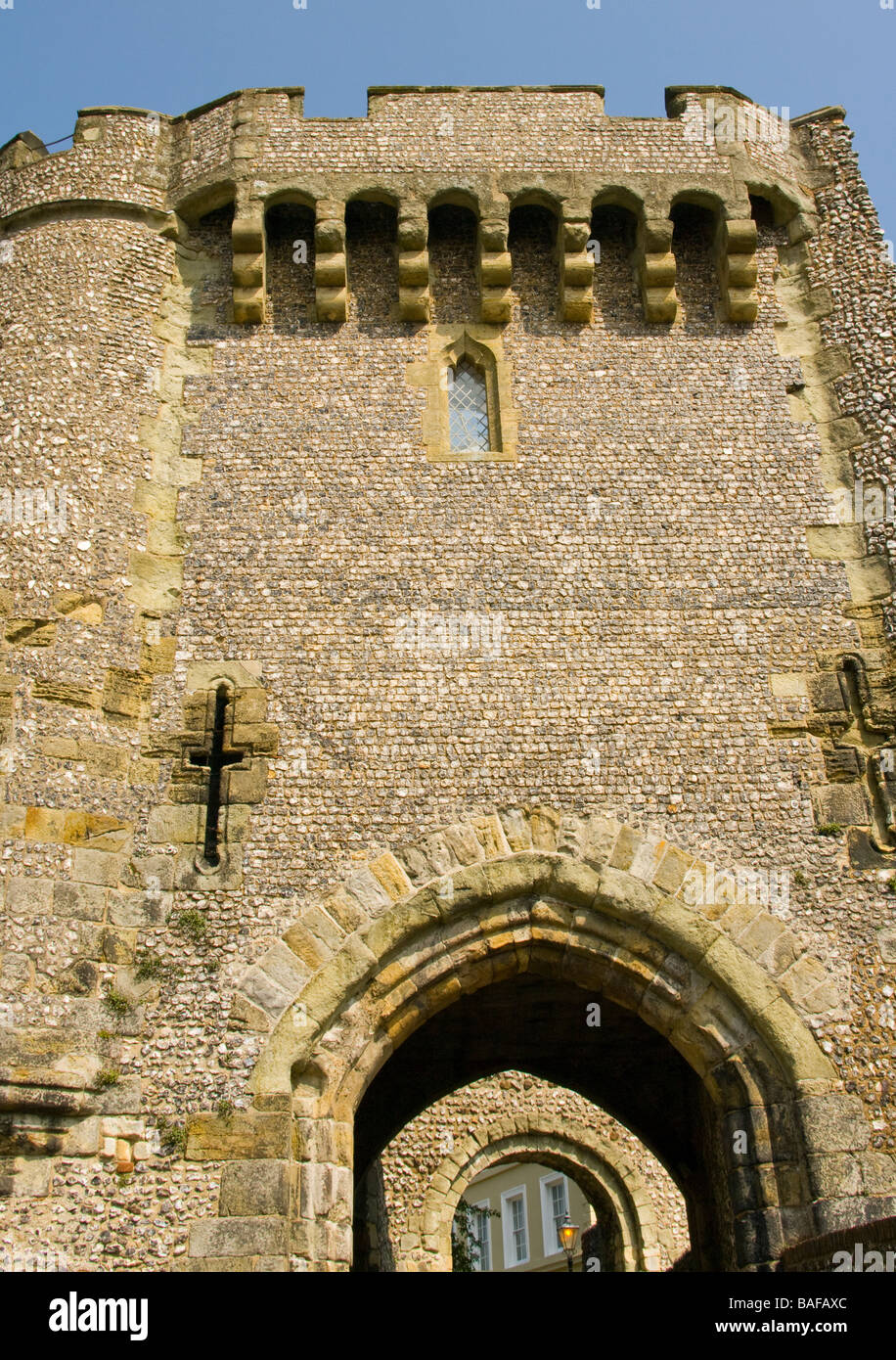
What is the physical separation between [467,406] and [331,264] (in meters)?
1.60

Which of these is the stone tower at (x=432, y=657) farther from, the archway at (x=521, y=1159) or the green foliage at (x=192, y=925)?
the archway at (x=521, y=1159)

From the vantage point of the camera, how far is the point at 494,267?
9.69 m

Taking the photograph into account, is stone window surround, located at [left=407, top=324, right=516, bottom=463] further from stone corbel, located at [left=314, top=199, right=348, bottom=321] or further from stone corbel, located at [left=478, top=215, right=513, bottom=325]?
stone corbel, located at [left=314, top=199, right=348, bottom=321]

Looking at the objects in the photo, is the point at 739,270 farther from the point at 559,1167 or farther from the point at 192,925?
the point at 559,1167

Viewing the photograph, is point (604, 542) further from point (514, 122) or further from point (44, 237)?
point (44, 237)

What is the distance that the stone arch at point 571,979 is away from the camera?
6898 mm

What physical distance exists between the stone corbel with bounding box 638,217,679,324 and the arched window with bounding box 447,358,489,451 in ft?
4.86

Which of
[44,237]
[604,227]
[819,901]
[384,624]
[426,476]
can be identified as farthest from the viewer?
[604,227]

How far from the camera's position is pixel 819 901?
299 inches

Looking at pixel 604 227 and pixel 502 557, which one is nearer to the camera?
pixel 502 557

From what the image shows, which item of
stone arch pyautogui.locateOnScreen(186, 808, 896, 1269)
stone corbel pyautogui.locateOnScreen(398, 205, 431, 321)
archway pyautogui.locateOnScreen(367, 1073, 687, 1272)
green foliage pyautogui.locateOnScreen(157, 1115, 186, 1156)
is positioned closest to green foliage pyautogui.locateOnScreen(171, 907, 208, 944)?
stone arch pyautogui.locateOnScreen(186, 808, 896, 1269)

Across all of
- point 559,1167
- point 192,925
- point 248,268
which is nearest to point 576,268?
point 248,268

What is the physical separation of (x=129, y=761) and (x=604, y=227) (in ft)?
19.5

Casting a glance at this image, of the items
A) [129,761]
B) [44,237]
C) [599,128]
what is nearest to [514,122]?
[599,128]
